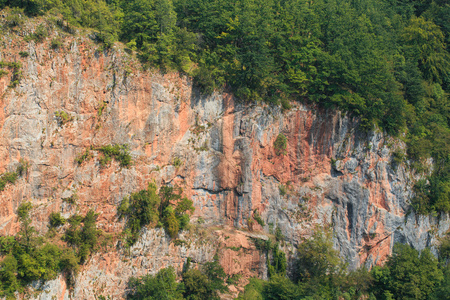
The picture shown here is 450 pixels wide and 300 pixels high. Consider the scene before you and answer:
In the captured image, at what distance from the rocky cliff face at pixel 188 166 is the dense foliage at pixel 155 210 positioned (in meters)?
0.60

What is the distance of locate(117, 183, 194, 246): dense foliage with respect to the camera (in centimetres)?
2348

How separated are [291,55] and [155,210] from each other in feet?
48.7

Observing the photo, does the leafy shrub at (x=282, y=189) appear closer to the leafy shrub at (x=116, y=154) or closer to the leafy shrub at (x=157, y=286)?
the leafy shrub at (x=157, y=286)

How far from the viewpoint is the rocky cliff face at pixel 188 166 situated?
21.0 meters

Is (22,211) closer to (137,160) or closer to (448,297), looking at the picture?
(137,160)

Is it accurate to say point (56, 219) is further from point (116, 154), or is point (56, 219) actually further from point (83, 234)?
point (116, 154)

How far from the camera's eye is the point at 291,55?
93.5ft

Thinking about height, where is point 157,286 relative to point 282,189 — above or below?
below

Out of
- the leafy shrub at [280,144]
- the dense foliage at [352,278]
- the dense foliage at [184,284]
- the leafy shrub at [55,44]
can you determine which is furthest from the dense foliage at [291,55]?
the dense foliage at [184,284]

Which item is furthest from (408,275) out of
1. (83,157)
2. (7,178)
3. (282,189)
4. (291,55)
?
(7,178)

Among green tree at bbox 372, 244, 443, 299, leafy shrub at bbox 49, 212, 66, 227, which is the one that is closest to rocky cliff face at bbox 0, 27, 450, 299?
leafy shrub at bbox 49, 212, 66, 227

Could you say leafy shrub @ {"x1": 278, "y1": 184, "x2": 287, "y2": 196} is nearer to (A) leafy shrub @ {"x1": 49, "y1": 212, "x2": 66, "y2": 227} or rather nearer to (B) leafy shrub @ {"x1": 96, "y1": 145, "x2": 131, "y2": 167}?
(B) leafy shrub @ {"x1": 96, "y1": 145, "x2": 131, "y2": 167}

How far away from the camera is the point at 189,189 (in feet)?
86.0

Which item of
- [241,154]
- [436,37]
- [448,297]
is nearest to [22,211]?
[241,154]
